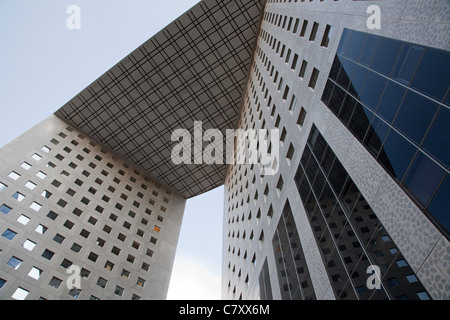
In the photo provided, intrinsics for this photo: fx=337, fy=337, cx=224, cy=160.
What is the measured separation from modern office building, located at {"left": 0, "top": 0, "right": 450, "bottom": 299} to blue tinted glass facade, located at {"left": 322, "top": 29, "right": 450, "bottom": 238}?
0.05 m

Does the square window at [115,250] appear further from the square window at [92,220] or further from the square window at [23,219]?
the square window at [23,219]

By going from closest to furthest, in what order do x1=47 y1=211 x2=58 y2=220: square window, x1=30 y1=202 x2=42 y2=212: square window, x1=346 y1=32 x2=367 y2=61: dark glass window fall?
1. x1=346 y1=32 x2=367 y2=61: dark glass window
2. x1=30 y1=202 x2=42 y2=212: square window
3. x1=47 y1=211 x2=58 y2=220: square window

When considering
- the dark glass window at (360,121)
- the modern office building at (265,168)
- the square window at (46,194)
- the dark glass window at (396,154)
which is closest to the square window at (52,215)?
the modern office building at (265,168)

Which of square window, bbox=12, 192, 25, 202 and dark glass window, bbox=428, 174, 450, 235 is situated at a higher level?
square window, bbox=12, 192, 25, 202

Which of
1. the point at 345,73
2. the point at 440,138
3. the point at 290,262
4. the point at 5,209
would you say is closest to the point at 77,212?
the point at 5,209

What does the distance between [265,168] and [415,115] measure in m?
16.8

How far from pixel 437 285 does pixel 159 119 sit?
40.2 meters

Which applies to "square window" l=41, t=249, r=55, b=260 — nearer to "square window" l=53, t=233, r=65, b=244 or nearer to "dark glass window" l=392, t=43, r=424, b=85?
"square window" l=53, t=233, r=65, b=244

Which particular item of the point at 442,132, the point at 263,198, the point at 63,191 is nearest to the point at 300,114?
the point at 263,198

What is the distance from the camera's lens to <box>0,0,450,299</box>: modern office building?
9.30 m

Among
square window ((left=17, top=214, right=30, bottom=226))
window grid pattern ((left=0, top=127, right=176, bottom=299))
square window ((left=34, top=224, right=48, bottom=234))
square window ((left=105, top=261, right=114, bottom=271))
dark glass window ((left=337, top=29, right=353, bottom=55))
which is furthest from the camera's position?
square window ((left=105, top=261, right=114, bottom=271))

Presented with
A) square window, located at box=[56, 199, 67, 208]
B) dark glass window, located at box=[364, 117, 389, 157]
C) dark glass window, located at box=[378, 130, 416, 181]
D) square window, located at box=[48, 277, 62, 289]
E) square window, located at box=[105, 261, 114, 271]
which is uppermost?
square window, located at box=[56, 199, 67, 208]

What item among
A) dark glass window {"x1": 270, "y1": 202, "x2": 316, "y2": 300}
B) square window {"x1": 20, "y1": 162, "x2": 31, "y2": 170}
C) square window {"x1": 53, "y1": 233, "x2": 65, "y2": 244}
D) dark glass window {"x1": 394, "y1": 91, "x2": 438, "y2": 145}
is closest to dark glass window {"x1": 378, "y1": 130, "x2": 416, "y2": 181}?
dark glass window {"x1": 394, "y1": 91, "x2": 438, "y2": 145}
